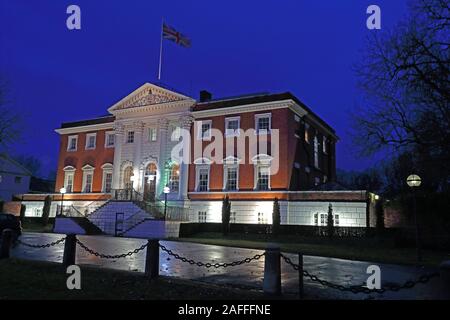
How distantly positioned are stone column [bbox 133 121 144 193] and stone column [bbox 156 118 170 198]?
2.37 metres

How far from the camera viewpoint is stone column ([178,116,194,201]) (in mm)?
37750

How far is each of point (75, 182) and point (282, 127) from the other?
25.4m

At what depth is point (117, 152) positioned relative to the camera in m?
42.5

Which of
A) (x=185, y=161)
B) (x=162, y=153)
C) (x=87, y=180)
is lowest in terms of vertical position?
(x=87, y=180)

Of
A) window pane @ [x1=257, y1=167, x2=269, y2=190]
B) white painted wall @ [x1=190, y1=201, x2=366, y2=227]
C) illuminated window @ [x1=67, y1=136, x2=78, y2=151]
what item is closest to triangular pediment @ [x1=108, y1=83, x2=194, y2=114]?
illuminated window @ [x1=67, y1=136, x2=78, y2=151]

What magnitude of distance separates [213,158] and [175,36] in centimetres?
1235

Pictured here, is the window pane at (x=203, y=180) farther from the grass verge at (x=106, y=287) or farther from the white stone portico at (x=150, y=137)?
the grass verge at (x=106, y=287)

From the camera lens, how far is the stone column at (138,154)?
4053 centimetres

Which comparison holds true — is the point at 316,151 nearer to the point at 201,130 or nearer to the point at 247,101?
the point at 247,101

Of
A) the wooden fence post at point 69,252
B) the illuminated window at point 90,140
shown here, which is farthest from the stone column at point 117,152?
the wooden fence post at point 69,252

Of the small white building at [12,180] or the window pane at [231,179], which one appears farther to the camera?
the small white building at [12,180]

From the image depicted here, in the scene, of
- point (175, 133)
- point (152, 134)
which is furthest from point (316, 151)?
point (152, 134)

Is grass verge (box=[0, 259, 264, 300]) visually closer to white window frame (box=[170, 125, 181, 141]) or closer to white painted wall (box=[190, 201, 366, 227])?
white painted wall (box=[190, 201, 366, 227])

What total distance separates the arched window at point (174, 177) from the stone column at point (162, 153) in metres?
0.68
